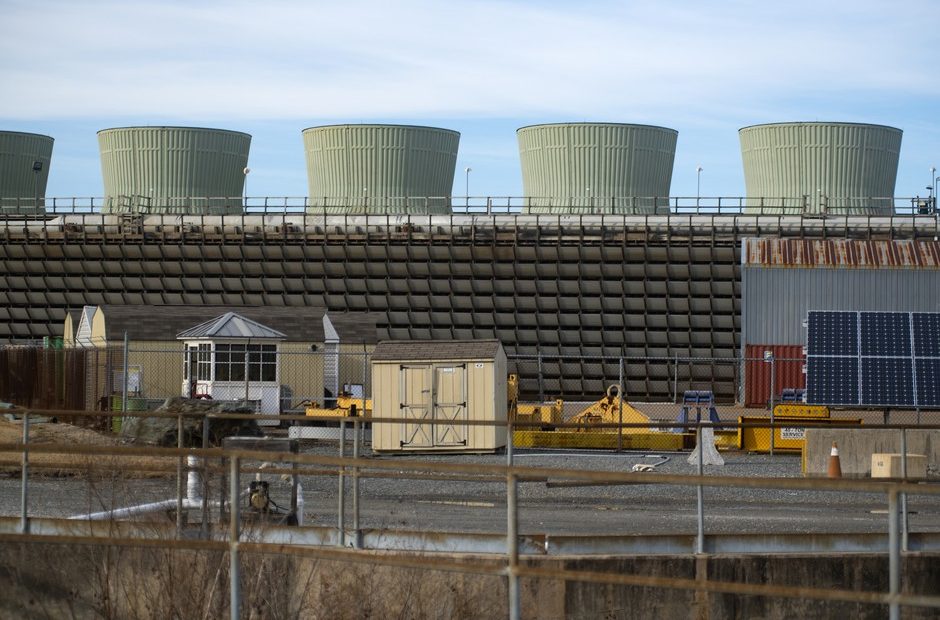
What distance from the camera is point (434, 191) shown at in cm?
5988

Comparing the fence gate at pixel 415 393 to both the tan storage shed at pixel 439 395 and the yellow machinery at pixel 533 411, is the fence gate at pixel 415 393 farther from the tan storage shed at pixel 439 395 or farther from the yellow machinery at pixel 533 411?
the yellow machinery at pixel 533 411

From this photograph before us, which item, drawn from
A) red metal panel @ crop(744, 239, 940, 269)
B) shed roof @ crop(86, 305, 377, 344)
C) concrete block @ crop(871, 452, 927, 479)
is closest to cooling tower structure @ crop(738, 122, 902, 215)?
red metal panel @ crop(744, 239, 940, 269)

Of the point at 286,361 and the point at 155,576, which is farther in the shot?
the point at 286,361

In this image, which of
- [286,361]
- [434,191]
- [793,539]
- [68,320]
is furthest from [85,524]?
[434,191]

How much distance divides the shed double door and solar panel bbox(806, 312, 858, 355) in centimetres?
785

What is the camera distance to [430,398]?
90.0ft

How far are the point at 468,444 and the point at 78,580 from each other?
584 inches

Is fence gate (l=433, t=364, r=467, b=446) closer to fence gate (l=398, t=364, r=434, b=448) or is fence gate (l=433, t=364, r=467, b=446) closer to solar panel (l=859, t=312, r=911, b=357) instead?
fence gate (l=398, t=364, r=434, b=448)

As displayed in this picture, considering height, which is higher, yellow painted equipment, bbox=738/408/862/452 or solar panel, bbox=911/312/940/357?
solar panel, bbox=911/312/940/357

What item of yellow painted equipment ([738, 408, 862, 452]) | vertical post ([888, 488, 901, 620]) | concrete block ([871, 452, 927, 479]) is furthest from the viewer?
yellow painted equipment ([738, 408, 862, 452])

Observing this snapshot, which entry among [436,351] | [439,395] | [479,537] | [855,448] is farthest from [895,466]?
[479,537]

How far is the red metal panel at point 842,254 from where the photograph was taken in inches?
1635

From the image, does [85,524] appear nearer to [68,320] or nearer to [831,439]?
[831,439]

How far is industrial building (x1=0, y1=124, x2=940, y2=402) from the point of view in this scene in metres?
49.5
